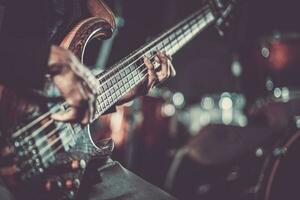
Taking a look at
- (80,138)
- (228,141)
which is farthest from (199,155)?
(80,138)

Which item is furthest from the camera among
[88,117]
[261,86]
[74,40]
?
[261,86]

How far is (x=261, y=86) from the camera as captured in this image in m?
4.48

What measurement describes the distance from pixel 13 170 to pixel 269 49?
3.50 metres

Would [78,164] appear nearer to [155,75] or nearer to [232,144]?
[155,75]

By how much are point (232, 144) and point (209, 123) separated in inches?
18.6

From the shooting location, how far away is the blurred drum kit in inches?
108

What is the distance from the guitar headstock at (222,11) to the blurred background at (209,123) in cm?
12

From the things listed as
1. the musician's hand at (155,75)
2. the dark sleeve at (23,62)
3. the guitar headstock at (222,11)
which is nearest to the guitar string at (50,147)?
the dark sleeve at (23,62)

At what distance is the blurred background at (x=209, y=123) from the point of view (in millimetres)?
3768

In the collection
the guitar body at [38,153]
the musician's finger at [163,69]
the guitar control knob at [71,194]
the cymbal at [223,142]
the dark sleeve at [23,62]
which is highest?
the dark sleeve at [23,62]

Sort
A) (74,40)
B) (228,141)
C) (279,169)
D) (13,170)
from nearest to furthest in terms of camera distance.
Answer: (13,170) → (74,40) → (279,169) → (228,141)

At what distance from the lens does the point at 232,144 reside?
4.09 metres

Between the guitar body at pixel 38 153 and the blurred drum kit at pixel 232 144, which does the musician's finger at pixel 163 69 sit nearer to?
the guitar body at pixel 38 153

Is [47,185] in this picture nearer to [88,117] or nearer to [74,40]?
[88,117]
